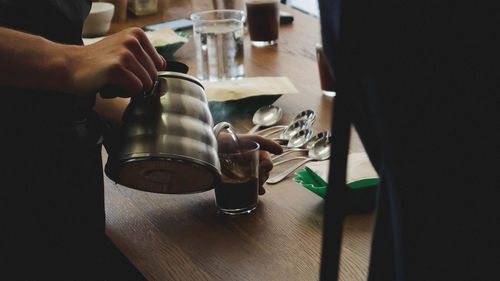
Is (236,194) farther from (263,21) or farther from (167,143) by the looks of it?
(263,21)

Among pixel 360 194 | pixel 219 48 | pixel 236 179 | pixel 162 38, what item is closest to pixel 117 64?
pixel 236 179

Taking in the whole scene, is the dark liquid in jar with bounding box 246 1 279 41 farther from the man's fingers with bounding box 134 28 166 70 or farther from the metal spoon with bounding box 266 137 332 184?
the man's fingers with bounding box 134 28 166 70

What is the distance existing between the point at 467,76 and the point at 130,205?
0.69 m

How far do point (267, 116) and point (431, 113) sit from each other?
0.83m

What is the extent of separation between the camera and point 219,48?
4.78 feet

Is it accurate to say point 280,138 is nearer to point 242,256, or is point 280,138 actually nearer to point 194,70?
point 242,256

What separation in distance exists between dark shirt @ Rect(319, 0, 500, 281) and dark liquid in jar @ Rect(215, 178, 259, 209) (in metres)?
0.46

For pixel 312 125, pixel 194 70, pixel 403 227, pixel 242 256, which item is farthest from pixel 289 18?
pixel 403 227

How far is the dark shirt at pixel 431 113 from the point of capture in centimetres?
35

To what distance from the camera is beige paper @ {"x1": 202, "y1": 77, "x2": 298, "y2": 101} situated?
1.23 meters

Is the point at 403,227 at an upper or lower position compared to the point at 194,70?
upper

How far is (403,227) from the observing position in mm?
415

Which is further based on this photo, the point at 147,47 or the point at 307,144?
the point at 307,144

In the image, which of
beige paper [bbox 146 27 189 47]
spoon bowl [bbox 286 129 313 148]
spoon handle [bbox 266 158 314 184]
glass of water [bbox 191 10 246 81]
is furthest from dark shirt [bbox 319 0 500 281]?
beige paper [bbox 146 27 189 47]
